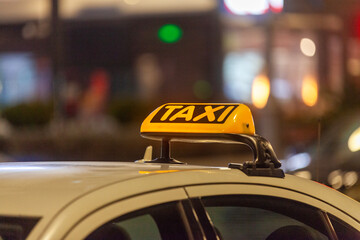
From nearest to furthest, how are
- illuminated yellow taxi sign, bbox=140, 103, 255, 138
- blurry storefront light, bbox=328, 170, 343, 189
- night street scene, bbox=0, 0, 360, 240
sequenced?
1. night street scene, bbox=0, 0, 360, 240
2. illuminated yellow taxi sign, bbox=140, 103, 255, 138
3. blurry storefront light, bbox=328, 170, 343, 189

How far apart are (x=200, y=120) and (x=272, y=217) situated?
404mm

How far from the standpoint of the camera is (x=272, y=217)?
9.27 feet

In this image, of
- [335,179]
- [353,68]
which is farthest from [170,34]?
[335,179]

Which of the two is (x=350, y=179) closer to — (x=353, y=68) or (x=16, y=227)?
(x=16, y=227)

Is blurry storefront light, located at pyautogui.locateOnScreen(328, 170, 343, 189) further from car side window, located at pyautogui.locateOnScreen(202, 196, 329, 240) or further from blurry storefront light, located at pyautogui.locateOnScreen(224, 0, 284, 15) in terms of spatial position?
blurry storefront light, located at pyautogui.locateOnScreen(224, 0, 284, 15)

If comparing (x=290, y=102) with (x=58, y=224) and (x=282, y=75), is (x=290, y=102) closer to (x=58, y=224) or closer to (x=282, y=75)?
(x=282, y=75)

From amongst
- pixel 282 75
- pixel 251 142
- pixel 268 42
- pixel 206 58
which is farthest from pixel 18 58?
pixel 251 142

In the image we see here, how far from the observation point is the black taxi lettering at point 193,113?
9.41 ft

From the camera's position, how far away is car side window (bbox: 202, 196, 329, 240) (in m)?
2.71

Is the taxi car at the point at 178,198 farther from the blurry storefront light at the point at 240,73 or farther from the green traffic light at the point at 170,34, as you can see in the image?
the blurry storefront light at the point at 240,73

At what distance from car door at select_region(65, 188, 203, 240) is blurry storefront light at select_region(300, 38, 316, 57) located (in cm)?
2691

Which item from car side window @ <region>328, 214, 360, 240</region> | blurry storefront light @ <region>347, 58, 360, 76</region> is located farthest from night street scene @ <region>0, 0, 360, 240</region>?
blurry storefront light @ <region>347, 58, 360, 76</region>

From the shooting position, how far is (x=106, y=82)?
A: 1218 inches

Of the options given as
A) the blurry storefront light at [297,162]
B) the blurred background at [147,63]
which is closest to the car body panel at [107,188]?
the blurry storefront light at [297,162]
